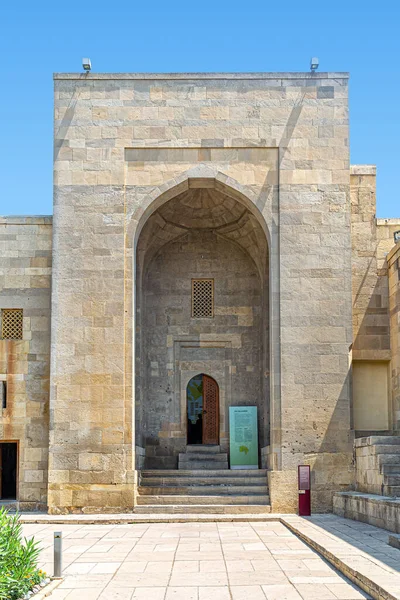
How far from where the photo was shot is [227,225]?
19078 mm

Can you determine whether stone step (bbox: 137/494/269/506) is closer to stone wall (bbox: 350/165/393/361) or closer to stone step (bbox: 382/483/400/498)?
stone step (bbox: 382/483/400/498)

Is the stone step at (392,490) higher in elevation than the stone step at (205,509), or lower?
higher

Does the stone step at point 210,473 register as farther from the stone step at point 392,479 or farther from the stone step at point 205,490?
the stone step at point 392,479

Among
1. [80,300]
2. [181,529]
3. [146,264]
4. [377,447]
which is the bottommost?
[181,529]

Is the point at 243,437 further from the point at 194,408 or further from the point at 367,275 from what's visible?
the point at 367,275

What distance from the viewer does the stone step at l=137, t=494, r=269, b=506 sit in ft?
51.3

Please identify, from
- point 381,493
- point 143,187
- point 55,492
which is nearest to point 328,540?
point 381,493

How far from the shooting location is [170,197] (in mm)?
16984

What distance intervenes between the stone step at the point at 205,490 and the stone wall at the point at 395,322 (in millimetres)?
3130

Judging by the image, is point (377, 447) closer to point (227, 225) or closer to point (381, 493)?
point (381, 493)

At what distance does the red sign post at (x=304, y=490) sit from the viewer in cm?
1506

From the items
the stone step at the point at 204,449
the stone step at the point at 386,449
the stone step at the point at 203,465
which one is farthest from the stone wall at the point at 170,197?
the stone step at the point at 204,449

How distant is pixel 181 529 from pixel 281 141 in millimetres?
7960

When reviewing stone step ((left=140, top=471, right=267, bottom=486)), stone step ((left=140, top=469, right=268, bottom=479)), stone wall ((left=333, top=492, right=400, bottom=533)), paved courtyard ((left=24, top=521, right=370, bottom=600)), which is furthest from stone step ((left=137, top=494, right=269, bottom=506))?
paved courtyard ((left=24, top=521, right=370, bottom=600))
